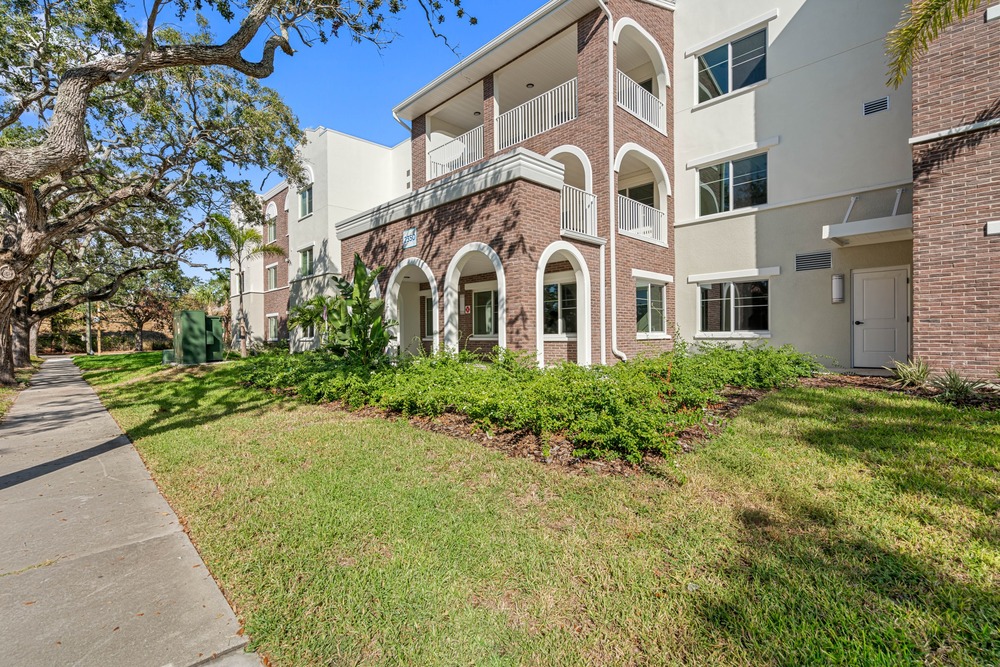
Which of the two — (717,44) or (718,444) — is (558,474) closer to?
(718,444)

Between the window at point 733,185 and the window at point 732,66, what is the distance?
2236mm

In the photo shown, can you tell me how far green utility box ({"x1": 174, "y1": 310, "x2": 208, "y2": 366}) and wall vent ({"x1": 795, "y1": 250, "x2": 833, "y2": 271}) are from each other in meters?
20.9

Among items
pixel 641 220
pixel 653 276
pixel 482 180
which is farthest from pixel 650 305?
pixel 482 180

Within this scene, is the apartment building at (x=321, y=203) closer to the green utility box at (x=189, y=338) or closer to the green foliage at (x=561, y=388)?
the green utility box at (x=189, y=338)

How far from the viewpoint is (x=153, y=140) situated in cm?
1235

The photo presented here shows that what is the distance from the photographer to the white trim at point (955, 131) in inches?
296

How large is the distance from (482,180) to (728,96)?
8.55 metres

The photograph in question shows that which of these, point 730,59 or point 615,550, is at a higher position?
point 730,59

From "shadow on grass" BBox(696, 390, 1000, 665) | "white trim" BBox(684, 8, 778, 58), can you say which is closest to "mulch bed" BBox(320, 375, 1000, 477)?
"shadow on grass" BBox(696, 390, 1000, 665)

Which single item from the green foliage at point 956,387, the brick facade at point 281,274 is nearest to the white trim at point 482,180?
the green foliage at point 956,387

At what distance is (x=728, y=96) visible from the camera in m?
12.8

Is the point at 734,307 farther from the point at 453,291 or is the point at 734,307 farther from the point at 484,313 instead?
the point at 453,291

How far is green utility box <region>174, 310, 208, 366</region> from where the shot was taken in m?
16.9

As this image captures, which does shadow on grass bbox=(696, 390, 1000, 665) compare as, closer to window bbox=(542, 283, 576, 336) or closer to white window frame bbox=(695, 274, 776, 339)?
window bbox=(542, 283, 576, 336)
